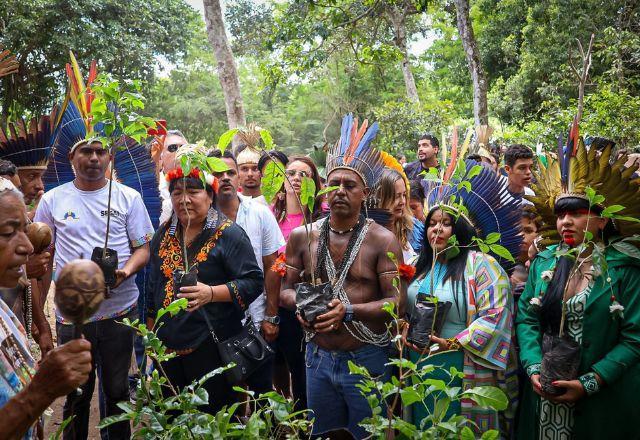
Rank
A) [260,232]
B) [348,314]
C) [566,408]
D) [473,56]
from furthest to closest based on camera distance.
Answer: [473,56] → [260,232] → [348,314] → [566,408]

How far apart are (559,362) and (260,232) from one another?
7.40ft

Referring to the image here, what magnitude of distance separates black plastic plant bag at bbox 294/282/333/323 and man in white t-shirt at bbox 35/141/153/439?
1.36m

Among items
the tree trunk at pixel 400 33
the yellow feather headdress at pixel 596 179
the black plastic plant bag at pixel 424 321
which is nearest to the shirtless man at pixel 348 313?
the black plastic plant bag at pixel 424 321

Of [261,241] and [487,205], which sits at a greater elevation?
[487,205]

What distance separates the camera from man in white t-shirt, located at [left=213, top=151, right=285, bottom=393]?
4316mm

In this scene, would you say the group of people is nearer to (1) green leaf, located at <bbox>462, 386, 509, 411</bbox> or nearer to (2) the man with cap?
(1) green leaf, located at <bbox>462, 386, 509, 411</bbox>

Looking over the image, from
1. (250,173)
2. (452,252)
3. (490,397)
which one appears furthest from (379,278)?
(250,173)

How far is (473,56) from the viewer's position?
35.9ft

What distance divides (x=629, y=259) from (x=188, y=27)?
18.5 m

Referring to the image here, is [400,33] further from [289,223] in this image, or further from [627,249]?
[627,249]

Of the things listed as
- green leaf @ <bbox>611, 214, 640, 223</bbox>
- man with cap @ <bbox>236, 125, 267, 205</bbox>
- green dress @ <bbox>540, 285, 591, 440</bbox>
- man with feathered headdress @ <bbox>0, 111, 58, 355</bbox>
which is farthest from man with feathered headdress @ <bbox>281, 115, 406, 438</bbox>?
man with cap @ <bbox>236, 125, 267, 205</bbox>

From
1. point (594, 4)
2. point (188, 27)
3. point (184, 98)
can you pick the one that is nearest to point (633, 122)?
point (594, 4)

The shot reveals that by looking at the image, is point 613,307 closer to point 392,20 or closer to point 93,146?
point 93,146

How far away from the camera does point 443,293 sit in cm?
360
